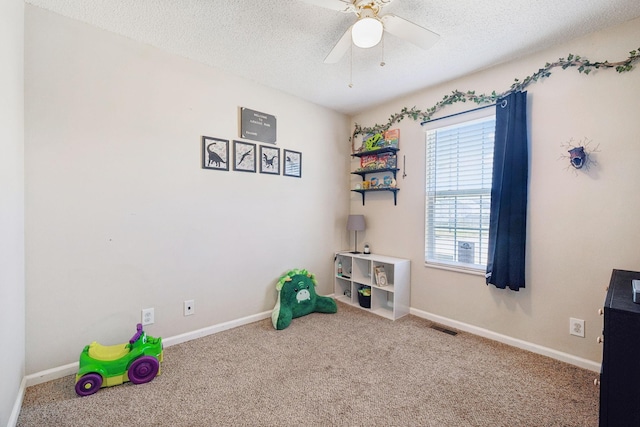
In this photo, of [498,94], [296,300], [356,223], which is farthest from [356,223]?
[498,94]

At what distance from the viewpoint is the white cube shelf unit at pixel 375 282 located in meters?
2.98

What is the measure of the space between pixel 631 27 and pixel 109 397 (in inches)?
163

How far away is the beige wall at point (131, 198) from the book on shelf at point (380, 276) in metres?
1.04

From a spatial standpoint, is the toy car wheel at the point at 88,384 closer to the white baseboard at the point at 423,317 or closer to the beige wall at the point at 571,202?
the white baseboard at the point at 423,317

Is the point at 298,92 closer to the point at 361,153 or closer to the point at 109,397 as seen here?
the point at 361,153

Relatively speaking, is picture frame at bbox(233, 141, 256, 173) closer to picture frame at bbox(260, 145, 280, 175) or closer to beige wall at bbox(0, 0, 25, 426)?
picture frame at bbox(260, 145, 280, 175)

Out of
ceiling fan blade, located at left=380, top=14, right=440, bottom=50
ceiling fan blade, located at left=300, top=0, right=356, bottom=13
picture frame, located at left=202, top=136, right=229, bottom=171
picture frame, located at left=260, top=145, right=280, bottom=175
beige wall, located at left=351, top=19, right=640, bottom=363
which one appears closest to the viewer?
ceiling fan blade, located at left=300, top=0, right=356, bottom=13

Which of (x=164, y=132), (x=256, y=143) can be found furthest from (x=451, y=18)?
(x=164, y=132)

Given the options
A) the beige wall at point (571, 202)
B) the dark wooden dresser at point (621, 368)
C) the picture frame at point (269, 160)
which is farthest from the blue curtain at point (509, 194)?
the picture frame at point (269, 160)

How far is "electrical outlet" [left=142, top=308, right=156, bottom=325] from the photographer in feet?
7.25

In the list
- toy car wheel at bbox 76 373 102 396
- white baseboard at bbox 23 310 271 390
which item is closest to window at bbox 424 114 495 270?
white baseboard at bbox 23 310 271 390

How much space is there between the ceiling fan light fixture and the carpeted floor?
212 cm

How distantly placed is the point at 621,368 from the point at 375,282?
220 centimetres

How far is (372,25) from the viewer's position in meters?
1.53
